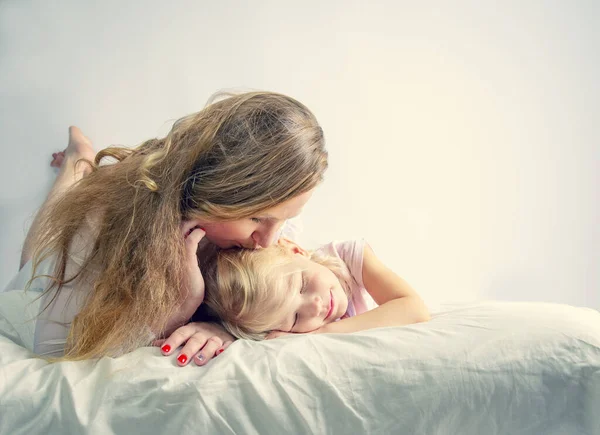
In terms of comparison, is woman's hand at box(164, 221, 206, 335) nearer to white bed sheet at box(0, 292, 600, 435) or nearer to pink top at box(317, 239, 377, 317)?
white bed sheet at box(0, 292, 600, 435)

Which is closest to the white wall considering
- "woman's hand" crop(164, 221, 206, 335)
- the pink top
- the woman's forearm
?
the pink top

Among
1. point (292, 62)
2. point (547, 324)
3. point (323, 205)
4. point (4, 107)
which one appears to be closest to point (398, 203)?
point (323, 205)

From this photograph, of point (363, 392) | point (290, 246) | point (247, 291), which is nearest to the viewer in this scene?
point (363, 392)

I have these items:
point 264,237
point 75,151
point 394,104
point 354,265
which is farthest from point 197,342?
point 394,104

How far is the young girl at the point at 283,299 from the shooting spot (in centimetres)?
123

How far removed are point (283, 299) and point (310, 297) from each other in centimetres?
7

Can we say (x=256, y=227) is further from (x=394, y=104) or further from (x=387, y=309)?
(x=394, y=104)

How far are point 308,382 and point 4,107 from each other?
1.41 m

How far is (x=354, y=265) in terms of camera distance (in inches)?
58.2

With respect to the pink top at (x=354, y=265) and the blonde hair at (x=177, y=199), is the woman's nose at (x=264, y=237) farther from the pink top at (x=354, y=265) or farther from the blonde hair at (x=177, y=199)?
the pink top at (x=354, y=265)

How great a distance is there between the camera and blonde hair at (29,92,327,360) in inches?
45.6

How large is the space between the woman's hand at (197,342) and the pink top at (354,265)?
1.25 ft

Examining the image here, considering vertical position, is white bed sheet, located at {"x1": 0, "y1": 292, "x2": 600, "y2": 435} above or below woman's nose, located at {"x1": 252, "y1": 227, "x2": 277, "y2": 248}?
below

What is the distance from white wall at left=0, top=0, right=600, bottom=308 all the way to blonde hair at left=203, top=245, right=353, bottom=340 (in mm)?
560
